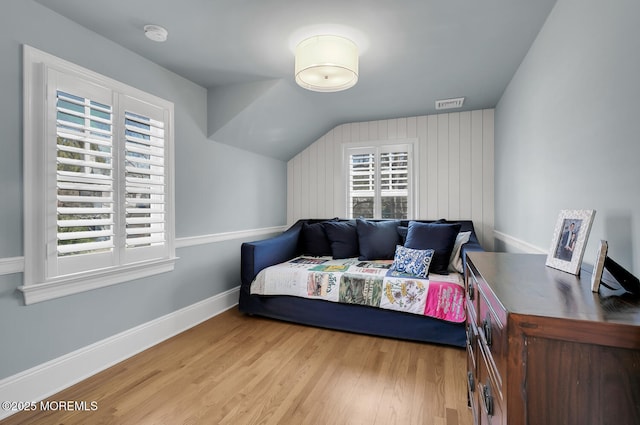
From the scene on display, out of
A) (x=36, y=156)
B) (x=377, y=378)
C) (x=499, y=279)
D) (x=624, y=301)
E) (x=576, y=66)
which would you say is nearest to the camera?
(x=624, y=301)

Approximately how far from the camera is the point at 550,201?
68.5 inches

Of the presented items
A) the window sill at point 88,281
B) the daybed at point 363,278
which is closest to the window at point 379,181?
the daybed at point 363,278

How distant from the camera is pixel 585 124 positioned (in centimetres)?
131

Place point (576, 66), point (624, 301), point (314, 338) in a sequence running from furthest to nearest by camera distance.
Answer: point (314, 338)
point (576, 66)
point (624, 301)

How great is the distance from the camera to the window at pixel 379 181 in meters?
3.88

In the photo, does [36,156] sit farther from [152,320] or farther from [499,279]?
[499,279]

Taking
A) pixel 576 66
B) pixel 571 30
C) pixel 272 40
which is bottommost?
pixel 576 66

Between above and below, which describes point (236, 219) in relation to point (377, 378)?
above

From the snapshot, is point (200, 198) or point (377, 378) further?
point (200, 198)

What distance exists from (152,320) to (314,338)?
1.31 metres

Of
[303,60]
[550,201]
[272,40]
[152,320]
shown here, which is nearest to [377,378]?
[550,201]

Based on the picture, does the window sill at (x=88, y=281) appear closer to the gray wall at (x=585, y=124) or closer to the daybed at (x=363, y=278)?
the daybed at (x=363, y=278)

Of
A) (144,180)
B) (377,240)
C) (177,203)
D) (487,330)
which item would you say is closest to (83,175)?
(144,180)

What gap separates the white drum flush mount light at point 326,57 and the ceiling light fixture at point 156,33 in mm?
876
